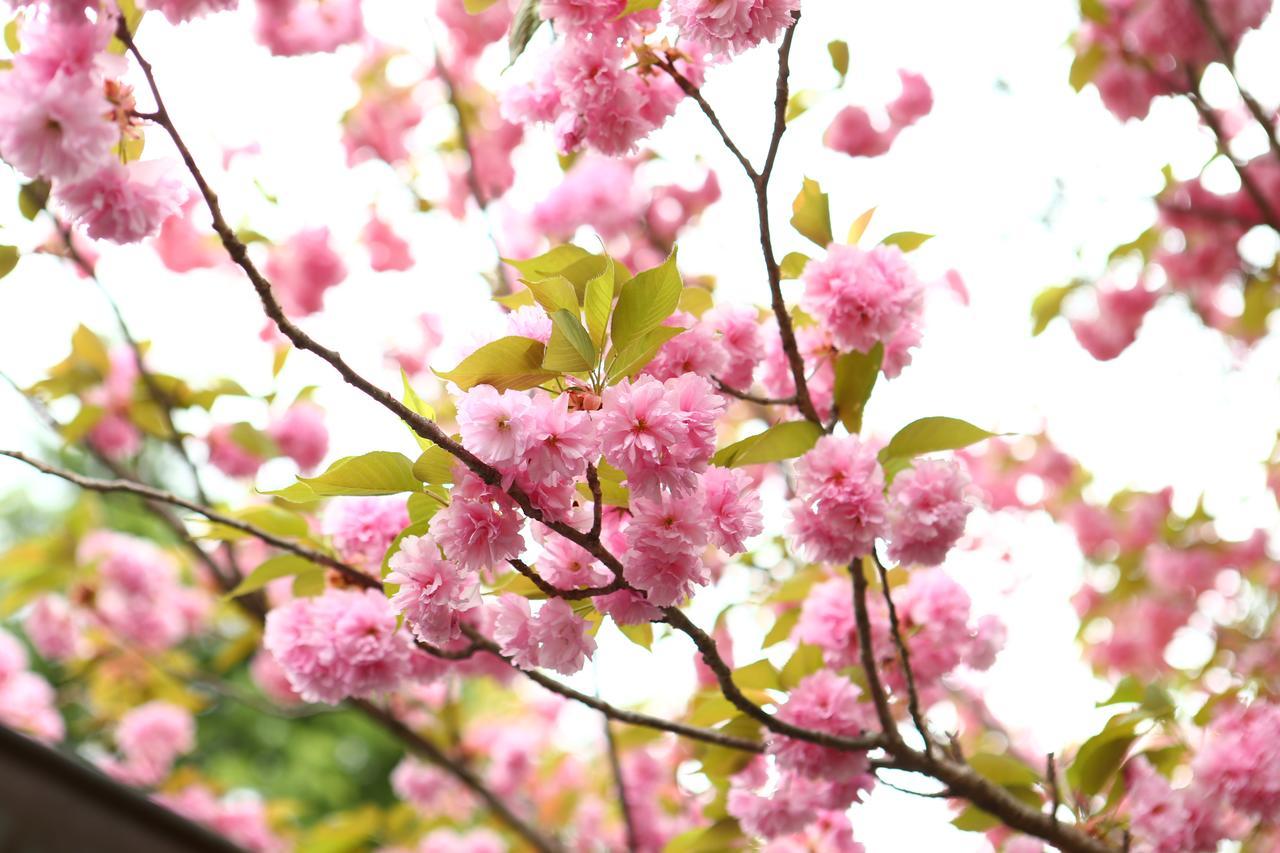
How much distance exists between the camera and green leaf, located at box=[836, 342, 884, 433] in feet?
3.96

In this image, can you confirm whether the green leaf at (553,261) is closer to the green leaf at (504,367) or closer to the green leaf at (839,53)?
the green leaf at (504,367)

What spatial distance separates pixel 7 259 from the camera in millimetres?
1202

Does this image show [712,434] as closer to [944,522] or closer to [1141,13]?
[944,522]

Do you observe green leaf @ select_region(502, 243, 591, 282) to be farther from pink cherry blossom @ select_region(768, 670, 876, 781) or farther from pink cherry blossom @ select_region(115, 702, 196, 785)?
pink cherry blossom @ select_region(115, 702, 196, 785)

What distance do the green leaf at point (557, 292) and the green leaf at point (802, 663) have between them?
0.67 metres

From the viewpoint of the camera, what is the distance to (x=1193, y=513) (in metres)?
2.78

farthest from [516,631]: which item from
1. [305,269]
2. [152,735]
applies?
[152,735]

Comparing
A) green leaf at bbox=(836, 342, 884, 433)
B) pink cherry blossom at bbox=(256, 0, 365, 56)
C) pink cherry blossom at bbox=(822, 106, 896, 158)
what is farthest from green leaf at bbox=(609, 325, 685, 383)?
pink cherry blossom at bbox=(256, 0, 365, 56)

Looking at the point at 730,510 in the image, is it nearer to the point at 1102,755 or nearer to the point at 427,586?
the point at 427,586

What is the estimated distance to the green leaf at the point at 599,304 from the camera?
0.93 metres

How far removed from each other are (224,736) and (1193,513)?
9791mm

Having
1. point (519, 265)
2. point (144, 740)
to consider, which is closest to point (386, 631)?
point (519, 265)

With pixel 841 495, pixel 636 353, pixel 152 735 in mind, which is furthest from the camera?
pixel 152 735

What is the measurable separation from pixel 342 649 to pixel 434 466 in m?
0.41
